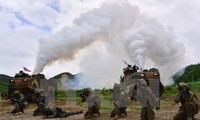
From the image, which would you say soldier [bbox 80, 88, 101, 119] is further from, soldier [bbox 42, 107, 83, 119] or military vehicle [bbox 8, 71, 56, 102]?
military vehicle [bbox 8, 71, 56, 102]

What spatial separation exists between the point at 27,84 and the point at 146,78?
33.6ft

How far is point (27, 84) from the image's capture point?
3366 cm

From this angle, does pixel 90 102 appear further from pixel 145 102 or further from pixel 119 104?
pixel 145 102

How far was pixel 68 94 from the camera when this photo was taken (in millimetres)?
39281

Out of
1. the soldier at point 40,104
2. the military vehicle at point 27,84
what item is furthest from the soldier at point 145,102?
the military vehicle at point 27,84

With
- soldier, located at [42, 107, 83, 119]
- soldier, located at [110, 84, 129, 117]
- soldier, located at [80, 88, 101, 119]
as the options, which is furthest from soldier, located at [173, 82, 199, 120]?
soldier, located at [42, 107, 83, 119]

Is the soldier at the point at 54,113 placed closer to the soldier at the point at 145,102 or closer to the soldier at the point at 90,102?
the soldier at the point at 90,102

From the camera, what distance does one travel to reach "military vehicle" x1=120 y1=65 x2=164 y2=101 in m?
27.9

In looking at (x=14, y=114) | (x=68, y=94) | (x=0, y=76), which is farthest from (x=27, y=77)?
(x=0, y=76)

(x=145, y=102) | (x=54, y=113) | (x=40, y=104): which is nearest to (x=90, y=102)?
(x=54, y=113)

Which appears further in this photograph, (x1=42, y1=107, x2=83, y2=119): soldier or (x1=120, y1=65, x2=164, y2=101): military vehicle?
(x1=120, y1=65, x2=164, y2=101): military vehicle

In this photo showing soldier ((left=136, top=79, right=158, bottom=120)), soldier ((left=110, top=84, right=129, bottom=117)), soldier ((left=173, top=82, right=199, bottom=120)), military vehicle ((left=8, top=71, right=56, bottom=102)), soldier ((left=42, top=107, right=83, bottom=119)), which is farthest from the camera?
military vehicle ((left=8, top=71, right=56, bottom=102))

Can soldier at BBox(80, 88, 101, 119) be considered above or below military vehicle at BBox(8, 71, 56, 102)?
below

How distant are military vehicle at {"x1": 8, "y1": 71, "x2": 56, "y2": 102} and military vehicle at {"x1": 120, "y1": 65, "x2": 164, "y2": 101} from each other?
6.86 m
